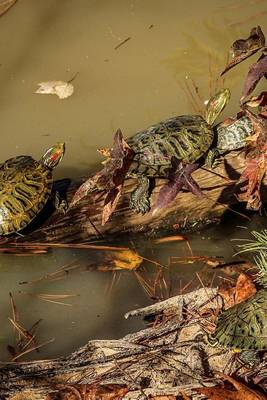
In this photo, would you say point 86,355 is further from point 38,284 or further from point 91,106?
point 91,106

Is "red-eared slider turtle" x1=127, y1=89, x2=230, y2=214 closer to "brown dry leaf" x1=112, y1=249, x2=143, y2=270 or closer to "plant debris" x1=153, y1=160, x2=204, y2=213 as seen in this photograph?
"brown dry leaf" x1=112, y1=249, x2=143, y2=270

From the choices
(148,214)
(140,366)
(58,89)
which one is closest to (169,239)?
(148,214)

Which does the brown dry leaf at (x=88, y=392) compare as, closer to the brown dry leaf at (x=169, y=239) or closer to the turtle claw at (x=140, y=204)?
the turtle claw at (x=140, y=204)

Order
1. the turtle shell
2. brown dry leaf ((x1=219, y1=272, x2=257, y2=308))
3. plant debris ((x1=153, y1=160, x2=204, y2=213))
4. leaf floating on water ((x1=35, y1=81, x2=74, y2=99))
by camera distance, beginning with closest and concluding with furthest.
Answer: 1. plant debris ((x1=153, y1=160, x2=204, y2=213))
2. brown dry leaf ((x1=219, y1=272, x2=257, y2=308))
3. the turtle shell
4. leaf floating on water ((x1=35, y1=81, x2=74, y2=99))

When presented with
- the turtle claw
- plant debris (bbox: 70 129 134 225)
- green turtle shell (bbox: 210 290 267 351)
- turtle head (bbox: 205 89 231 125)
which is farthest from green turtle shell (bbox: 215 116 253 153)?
green turtle shell (bbox: 210 290 267 351)

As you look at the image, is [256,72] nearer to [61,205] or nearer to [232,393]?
[232,393]

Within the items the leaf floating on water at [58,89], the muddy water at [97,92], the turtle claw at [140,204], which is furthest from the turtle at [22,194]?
the leaf floating on water at [58,89]

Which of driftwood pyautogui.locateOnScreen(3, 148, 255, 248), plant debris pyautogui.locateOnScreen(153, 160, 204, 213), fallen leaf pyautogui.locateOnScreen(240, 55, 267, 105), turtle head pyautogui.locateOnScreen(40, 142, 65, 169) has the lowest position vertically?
A: driftwood pyautogui.locateOnScreen(3, 148, 255, 248)
